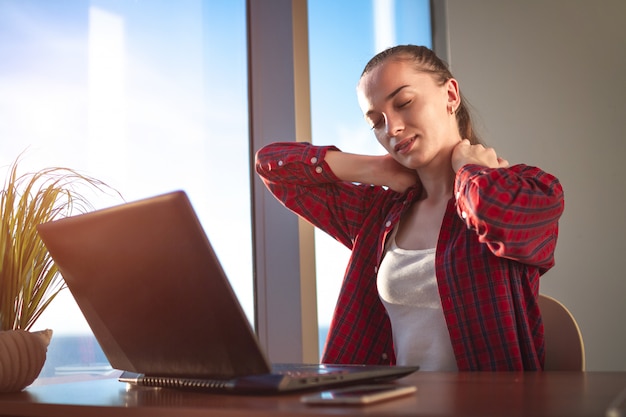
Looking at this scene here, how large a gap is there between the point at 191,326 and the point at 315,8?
1.76 metres

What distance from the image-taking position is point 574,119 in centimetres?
312

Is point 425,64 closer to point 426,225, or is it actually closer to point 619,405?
point 426,225

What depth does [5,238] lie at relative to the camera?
1.22 metres

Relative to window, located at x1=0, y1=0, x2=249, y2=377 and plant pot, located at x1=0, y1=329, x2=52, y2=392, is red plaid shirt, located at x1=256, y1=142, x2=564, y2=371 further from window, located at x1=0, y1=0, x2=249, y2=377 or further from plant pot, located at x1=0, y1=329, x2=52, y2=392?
plant pot, located at x1=0, y1=329, x2=52, y2=392

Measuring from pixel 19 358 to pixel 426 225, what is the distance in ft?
3.04

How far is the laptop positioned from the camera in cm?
81

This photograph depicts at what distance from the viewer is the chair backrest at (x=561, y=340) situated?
4.59 ft

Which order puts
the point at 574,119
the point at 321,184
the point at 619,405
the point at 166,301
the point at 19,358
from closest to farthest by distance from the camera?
the point at 619,405
the point at 166,301
the point at 19,358
the point at 321,184
the point at 574,119

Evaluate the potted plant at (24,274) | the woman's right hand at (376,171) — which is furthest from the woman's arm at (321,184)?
the potted plant at (24,274)

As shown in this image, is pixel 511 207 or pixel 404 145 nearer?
pixel 511 207

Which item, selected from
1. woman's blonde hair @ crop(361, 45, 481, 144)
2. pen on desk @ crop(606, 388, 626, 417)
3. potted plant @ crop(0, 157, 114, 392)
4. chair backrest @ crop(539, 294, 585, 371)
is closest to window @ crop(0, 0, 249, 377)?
potted plant @ crop(0, 157, 114, 392)

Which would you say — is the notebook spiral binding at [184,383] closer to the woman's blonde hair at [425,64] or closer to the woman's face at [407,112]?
the woman's face at [407,112]

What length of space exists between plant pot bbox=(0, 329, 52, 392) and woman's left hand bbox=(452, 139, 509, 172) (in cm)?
90

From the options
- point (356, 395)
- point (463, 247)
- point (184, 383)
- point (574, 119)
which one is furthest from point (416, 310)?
point (574, 119)
